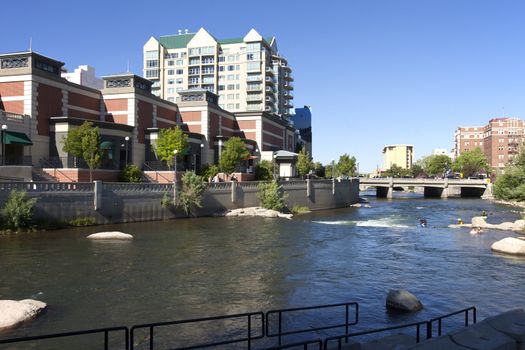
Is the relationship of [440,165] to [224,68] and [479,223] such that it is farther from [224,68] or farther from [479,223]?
[479,223]

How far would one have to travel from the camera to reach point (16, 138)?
133 ft

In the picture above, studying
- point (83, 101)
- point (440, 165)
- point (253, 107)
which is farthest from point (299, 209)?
point (440, 165)

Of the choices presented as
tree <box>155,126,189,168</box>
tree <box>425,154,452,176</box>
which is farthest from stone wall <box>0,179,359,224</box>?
tree <box>425,154,452,176</box>

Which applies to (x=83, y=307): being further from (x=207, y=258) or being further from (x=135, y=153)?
(x=135, y=153)

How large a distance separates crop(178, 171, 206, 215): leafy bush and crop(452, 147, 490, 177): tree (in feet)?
429

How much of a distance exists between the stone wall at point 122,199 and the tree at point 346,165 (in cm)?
5814

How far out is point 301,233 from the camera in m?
39.0

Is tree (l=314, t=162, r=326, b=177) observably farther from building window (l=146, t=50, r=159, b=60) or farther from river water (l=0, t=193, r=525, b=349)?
river water (l=0, t=193, r=525, b=349)

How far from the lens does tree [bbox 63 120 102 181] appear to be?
41406 millimetres

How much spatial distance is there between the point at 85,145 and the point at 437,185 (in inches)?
3557

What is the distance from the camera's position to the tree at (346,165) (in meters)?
121

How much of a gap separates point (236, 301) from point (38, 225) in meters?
22.5

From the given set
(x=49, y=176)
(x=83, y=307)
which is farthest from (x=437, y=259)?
(x=49, y=176)

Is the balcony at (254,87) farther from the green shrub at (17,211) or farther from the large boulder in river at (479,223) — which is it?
the green shrub at (17,211)
